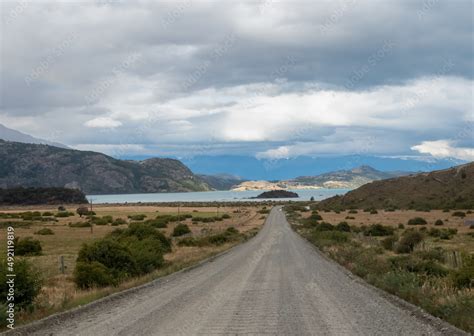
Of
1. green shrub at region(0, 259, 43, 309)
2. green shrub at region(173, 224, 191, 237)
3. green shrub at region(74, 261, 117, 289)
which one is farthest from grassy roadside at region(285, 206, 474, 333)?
green shrub at region(173, 224, 191, 237)

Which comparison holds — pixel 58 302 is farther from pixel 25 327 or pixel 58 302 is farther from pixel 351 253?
pixel 351 253

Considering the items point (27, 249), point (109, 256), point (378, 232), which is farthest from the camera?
point (378, 232)

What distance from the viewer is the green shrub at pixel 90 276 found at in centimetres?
2188

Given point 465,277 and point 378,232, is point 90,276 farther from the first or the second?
point 378,232

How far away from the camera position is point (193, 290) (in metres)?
19.2

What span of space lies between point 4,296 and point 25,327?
10.8 feet

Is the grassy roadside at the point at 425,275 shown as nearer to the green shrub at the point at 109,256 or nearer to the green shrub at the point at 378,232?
the green shrub at the point at 109,256

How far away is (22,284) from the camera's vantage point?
608 inches

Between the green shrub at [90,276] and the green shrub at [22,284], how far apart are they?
5.71 meters

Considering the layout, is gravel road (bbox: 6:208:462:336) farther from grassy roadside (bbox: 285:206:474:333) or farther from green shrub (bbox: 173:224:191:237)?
green shrub (bbox: 173:224:191:237)

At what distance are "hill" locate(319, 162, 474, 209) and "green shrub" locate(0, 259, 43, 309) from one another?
3841 inches

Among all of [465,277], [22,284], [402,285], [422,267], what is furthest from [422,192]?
[22,284]

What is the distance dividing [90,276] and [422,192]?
396 feet

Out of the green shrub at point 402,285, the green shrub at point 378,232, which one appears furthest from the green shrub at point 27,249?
the green shrub at point 378,232
